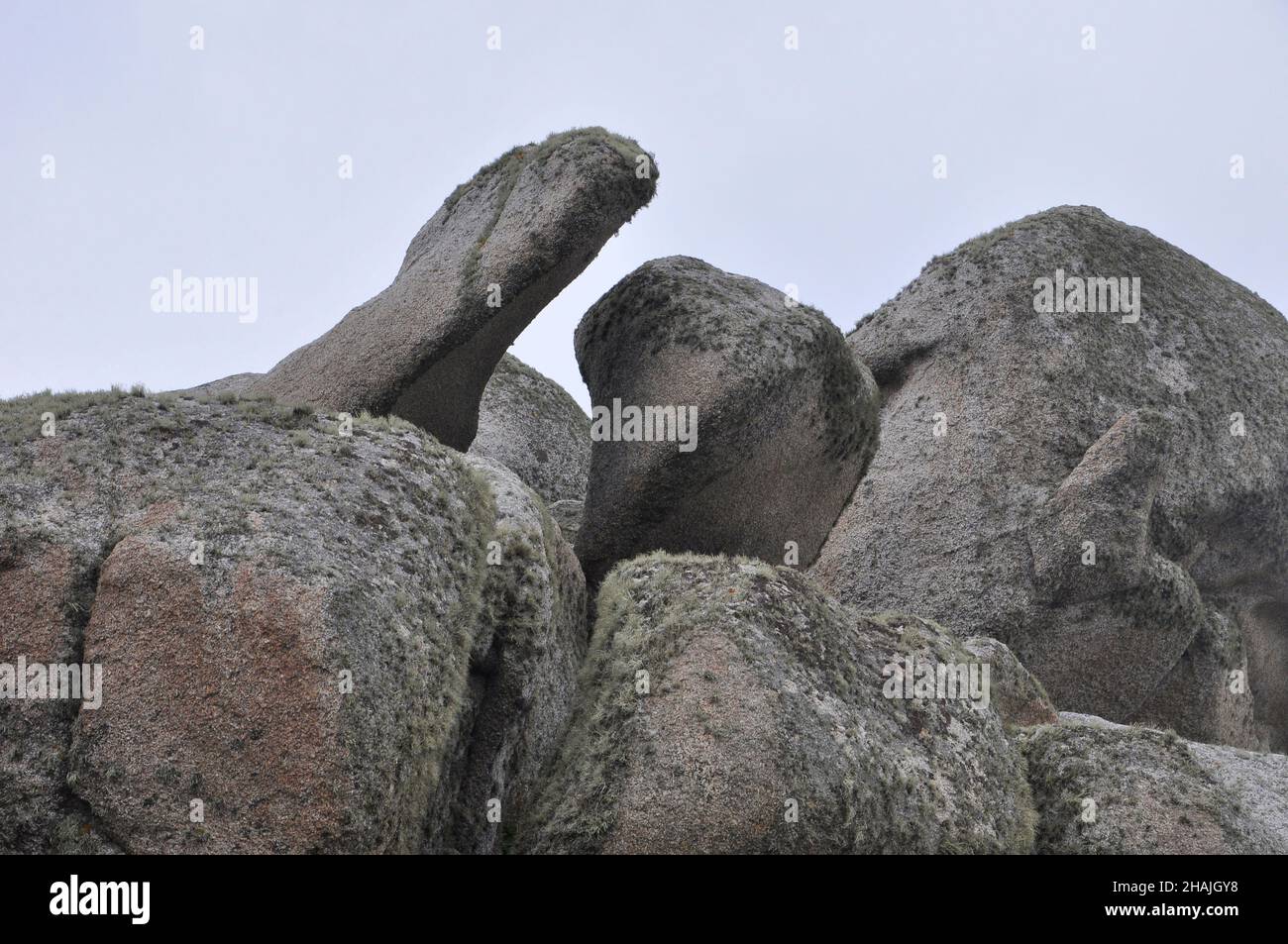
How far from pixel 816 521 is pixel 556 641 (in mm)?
5630

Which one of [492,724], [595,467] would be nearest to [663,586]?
[492,724]

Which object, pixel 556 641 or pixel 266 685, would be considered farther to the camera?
pixel 556 641

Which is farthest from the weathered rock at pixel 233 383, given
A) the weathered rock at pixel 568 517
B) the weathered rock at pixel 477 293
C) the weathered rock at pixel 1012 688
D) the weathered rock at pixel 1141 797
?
the weathered rock at pixel 1141 797

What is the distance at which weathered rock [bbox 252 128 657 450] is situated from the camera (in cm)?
1536

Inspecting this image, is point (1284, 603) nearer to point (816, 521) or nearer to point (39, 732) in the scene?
point (816, 521)

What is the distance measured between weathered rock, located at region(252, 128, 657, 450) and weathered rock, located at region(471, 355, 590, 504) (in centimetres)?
811

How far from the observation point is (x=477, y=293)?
15.5 m

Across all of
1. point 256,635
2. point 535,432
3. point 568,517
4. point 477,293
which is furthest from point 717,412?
point 535,432

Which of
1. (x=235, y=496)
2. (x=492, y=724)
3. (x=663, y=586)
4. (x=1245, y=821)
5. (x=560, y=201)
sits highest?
(x=560, y=201)

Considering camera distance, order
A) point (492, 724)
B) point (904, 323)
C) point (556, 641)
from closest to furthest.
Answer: point (492, 724)
point (556, 641)
point (904, 323)

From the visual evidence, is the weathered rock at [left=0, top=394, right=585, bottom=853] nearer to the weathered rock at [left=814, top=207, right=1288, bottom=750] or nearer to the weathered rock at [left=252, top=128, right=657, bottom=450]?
the weathered rock at [left=252, top=128, right=657, bottom=450]

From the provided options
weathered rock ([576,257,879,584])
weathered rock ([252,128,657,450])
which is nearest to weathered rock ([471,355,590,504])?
weathered rock ([576,257,879,584])

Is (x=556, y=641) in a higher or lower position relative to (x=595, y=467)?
lower

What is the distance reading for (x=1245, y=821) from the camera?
44.5ft
